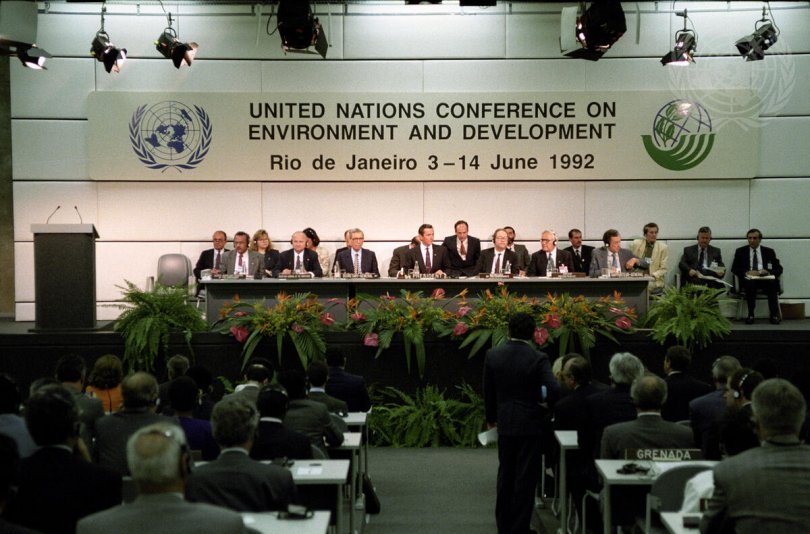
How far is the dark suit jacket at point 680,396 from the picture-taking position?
574 centimetres

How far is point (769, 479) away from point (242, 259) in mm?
9079

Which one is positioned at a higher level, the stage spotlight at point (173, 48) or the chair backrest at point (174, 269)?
the stage spotlight at point (173, 48)

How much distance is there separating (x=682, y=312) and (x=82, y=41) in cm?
858

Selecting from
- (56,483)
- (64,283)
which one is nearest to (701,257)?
(64,283)

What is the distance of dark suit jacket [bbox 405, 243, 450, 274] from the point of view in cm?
1112

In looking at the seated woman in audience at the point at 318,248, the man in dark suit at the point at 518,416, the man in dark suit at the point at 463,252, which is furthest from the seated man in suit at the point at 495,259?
the man in dark suit at the point at 518,416

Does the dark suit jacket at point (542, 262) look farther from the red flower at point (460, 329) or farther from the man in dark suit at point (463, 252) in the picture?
the red flower at point (460, 329)

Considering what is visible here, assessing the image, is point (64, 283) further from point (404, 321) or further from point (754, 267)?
point (754, 267)

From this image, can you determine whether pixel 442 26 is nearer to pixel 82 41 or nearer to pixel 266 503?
pixel 82 41

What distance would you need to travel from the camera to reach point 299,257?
11016 millimetres

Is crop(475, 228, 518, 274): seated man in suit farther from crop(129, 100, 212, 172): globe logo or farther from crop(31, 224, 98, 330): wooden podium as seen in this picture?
crop(31, 224, 98, 330): wooden podium

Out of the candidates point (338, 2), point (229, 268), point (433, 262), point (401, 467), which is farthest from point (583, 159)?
point (401, 467)

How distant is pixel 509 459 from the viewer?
5414 millimetres

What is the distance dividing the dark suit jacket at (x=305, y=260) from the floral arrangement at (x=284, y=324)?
7.92 ft
